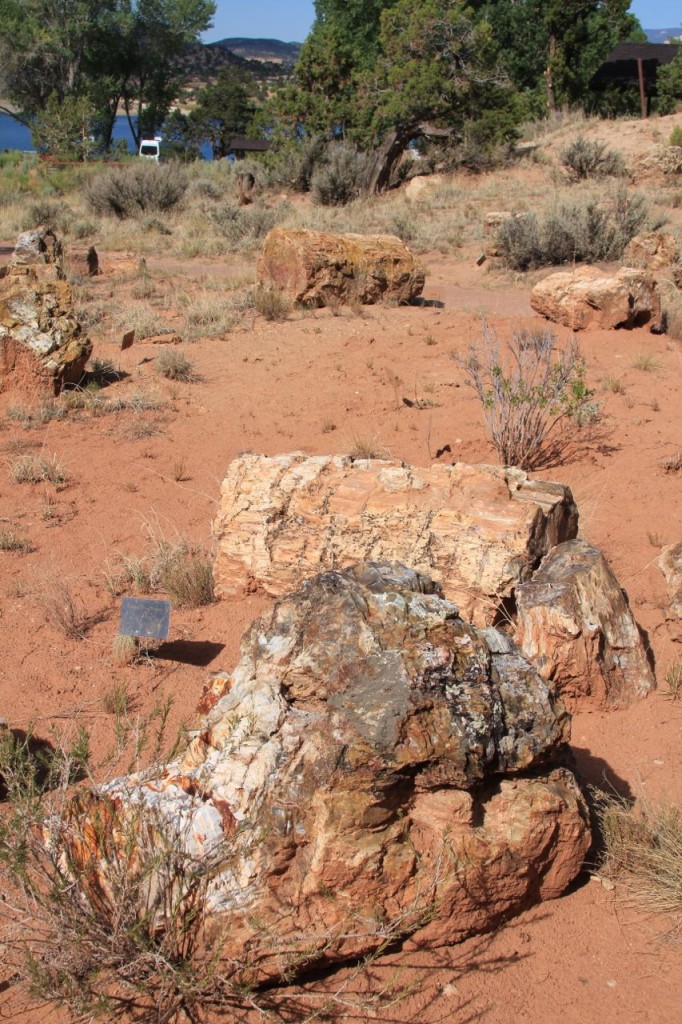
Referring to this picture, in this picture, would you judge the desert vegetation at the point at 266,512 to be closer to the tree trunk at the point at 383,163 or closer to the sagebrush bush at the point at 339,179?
the sagebrush bush at the point at 339,179

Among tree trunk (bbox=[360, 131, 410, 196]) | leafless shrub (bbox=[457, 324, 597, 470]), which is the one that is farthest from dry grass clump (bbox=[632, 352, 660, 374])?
tree trunk (bbox=[360, 131, 410, 196])

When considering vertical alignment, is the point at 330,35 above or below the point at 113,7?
below

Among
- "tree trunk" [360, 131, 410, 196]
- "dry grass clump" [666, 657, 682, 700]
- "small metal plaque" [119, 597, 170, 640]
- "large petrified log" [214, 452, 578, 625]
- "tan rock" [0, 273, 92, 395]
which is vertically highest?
"tree trunk" [360, 131, 410, 196]

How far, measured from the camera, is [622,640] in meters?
3.71

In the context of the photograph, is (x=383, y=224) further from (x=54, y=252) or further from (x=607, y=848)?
A: (x=607, y=848)

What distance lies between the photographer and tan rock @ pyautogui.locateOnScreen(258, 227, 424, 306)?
10.7 meters

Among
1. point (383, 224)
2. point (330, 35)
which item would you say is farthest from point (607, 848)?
point (330, 35)

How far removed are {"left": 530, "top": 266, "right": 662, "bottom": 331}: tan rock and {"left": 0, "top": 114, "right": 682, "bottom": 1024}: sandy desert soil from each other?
20 centimetres

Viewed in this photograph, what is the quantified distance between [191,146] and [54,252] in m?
30.9

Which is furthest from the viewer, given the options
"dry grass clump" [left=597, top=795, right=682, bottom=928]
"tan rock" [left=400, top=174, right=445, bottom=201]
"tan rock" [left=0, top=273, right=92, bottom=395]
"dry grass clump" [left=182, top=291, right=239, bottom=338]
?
"tan rock" [left=400, top=174, right=445, bottom=201]

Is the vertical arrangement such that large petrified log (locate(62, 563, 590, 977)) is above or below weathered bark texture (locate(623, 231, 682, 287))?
below

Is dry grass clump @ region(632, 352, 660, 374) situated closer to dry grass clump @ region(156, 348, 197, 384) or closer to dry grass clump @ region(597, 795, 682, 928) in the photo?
dry grass clump @ region(156, 348, 197, 384)

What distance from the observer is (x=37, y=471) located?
20.6 feet

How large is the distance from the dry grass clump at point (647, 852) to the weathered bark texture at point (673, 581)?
135 cm
